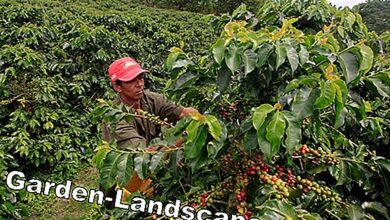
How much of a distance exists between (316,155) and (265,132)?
0.46 meters

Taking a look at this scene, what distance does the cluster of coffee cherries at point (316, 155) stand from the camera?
5.81 feet

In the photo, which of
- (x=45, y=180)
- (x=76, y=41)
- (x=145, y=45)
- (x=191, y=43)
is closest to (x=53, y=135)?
(x=45, y=180)

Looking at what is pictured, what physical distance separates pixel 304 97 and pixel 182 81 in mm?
568

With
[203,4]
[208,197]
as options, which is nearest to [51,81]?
[208,197]

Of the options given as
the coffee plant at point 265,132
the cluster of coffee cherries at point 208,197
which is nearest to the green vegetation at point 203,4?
the coffee plant at point 265,132

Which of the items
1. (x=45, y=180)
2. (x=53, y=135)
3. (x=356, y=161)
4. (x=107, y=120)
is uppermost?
(x=107, y=120)

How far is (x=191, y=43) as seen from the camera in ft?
34.7

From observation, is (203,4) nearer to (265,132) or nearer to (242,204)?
(242,204)

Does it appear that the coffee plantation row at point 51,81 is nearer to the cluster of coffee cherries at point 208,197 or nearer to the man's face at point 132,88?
the man's face at point 132,88

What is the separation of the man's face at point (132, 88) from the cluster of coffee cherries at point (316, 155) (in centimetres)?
130

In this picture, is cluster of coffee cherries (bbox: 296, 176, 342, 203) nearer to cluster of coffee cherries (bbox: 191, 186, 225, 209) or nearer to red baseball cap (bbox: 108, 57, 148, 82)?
cluster of coffee cherries (bbox: 191, 186, 225, 209)

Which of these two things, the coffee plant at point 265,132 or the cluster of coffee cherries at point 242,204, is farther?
the cluster of coffee cherries at point 242,204

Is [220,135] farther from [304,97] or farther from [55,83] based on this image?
[55,83]

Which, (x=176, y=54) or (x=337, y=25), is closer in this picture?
(x=176, y=54)
